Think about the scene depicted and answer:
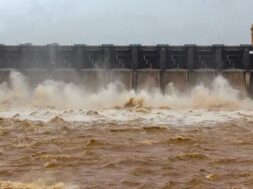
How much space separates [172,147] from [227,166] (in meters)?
2.33

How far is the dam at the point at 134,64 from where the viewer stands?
2794 cm

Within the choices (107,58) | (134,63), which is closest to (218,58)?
(134,63)

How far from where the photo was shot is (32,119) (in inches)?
738

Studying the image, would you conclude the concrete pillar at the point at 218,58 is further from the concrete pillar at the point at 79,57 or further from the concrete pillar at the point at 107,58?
the concrete pillar at the point at 79,57

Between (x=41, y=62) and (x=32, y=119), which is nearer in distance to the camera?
(x=32, y=119)

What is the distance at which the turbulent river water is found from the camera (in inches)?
342

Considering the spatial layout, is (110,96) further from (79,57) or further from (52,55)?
(52,55)

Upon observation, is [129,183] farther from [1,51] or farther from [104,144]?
[1,51]

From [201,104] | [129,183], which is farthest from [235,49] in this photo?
[129,183]

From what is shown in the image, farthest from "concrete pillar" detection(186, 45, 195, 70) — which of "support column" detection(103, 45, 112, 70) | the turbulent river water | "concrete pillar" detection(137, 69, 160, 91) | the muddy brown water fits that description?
the muddy brown water

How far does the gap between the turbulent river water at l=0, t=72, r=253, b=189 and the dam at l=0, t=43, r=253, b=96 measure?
361 cm

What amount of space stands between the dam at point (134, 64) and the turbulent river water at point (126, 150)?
3606 mm

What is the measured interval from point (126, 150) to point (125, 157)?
35.4 inches

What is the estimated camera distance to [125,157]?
10.6 m
